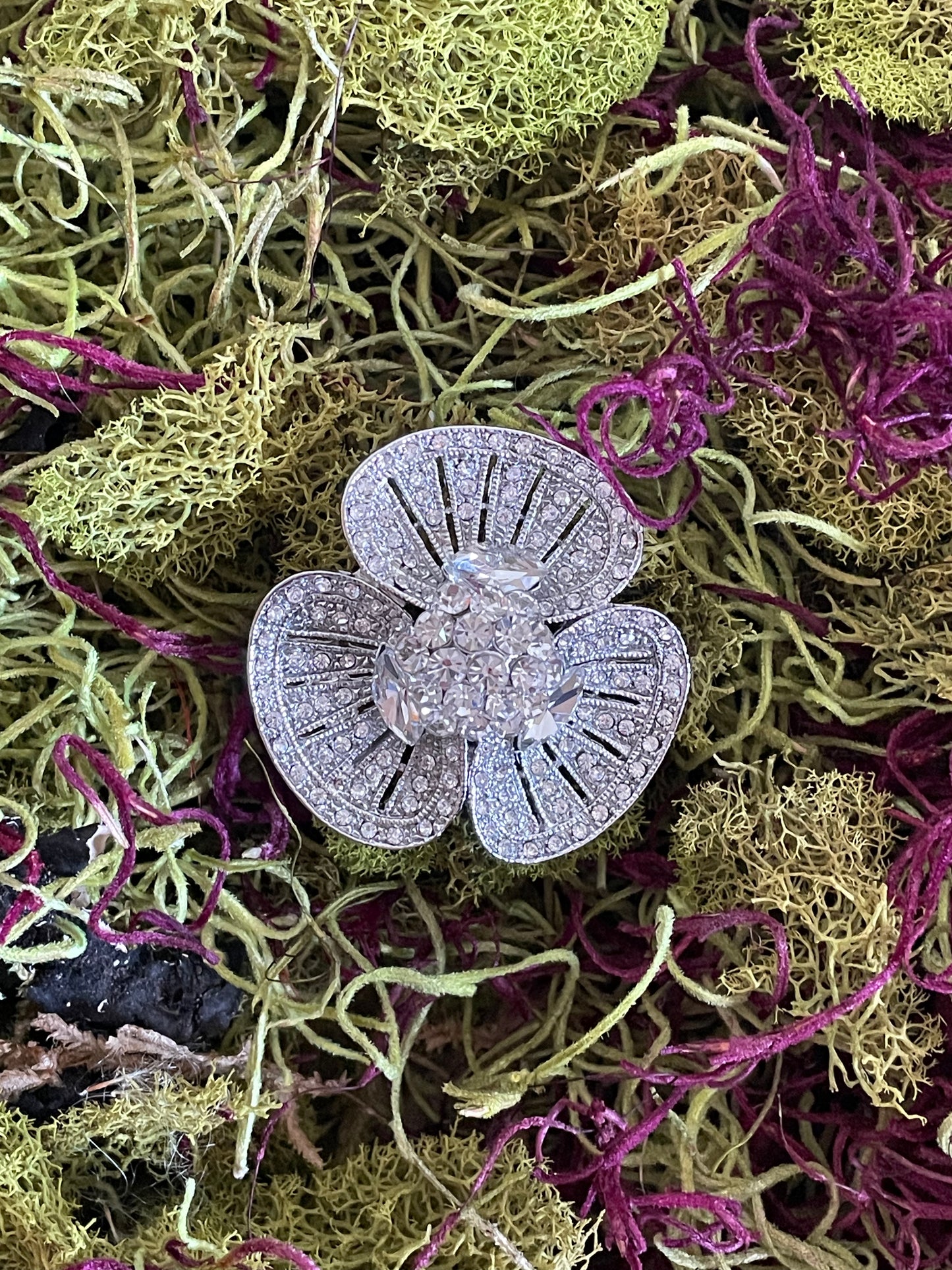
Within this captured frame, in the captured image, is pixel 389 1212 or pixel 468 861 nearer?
pixel 389 1212

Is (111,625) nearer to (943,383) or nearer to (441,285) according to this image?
(441,285)

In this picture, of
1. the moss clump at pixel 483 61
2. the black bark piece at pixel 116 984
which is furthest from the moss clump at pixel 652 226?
the black bark piece at pixel 116 984

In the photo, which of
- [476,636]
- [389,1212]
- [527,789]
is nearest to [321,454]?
[476,636]

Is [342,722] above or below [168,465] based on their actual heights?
below

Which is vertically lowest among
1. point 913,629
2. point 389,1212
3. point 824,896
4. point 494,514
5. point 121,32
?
point 389,1212

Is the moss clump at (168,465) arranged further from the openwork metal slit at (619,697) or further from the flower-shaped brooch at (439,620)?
the openwork metal slit at (619,697)

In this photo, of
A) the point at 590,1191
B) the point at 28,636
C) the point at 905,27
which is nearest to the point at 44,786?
the point at 28,636

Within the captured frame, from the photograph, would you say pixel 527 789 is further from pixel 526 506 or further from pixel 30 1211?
pixel 30 1211
